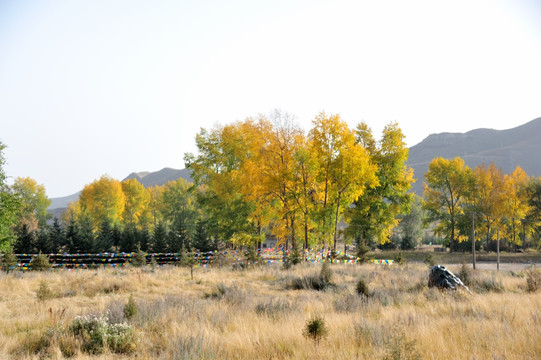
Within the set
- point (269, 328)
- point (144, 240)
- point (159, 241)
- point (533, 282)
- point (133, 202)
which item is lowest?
point (144, 240)

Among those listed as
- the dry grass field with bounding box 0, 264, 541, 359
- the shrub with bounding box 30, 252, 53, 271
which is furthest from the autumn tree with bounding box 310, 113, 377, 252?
the shrub with bounding box 30, 252, 53, 271

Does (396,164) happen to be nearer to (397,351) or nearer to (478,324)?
(478,324)

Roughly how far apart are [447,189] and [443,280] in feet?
112

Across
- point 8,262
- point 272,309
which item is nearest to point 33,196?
point 8,262

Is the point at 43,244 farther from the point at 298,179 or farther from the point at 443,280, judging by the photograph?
the point at 443,280

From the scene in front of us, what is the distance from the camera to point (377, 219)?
31.8 metres

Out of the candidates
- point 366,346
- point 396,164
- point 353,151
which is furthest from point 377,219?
point 366,346

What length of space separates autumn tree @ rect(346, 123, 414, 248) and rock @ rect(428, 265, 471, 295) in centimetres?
1757

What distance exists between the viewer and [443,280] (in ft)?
42.3

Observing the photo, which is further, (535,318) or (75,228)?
(75,228)

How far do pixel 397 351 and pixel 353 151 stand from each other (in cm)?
2043

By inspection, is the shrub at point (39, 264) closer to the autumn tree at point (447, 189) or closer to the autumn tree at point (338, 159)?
the autumn tree at point (338, 159)

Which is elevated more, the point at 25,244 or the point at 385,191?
the point at 385,191

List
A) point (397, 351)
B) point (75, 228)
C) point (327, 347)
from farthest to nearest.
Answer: point (75, 228) < point (327, 347) < point (397, 351)
